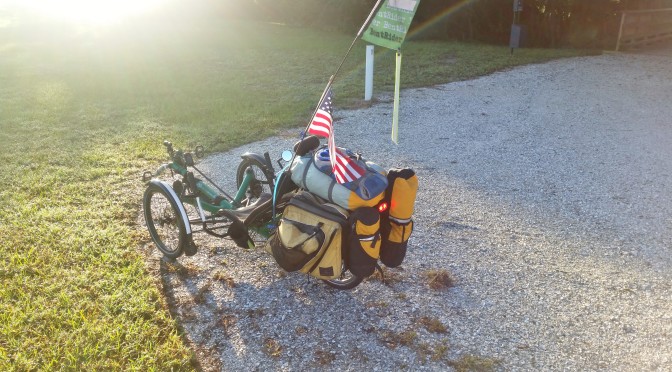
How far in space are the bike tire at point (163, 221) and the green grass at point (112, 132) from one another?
20 cm

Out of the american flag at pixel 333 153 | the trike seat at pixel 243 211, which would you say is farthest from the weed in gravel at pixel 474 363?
the trike seat at pixel 243 211

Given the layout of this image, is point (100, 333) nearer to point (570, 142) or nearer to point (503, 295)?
point (503, 295)

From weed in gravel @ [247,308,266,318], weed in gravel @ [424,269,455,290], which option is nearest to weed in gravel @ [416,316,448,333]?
weed in gravel @ [424,269,455,290]

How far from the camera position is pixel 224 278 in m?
3.77

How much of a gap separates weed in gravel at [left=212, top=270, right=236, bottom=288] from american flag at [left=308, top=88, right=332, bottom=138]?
1.20m

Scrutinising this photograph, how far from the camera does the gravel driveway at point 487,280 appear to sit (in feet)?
10.1

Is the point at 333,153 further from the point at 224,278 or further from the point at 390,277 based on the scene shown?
the point at 224,278

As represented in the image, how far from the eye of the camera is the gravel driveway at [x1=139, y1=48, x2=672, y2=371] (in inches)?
121

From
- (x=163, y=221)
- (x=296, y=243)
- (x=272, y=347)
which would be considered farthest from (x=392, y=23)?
(x=163, y=221)

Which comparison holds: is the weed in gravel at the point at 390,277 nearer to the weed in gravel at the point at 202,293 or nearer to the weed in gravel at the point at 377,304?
the weed in gravel at the point at 377,304

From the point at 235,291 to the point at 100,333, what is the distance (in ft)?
2.83

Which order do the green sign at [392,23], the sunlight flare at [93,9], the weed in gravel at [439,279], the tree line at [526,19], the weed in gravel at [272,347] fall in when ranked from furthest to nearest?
the sunlight flare at [93,9] < the tree line at [526,19] < the weed in gravel at [439,279] < the green sign at [392,23] < the weed in gravel at [272,347]

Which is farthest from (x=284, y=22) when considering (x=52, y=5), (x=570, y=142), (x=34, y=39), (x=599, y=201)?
(x=599, y=201)

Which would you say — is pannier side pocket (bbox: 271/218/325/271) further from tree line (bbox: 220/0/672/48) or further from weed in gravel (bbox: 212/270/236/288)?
tree line (bbox: 220/0/672/48)
